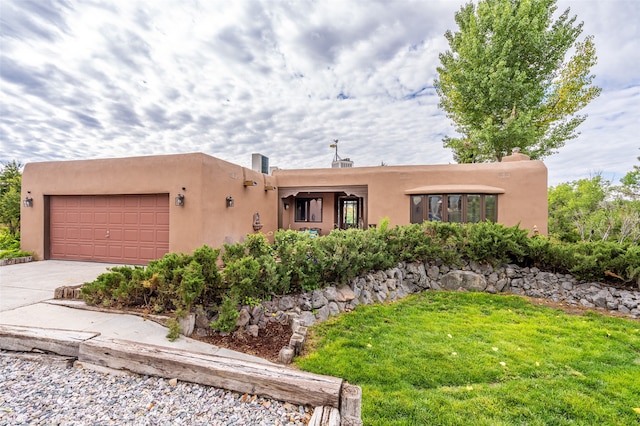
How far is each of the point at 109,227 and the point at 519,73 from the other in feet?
56.5

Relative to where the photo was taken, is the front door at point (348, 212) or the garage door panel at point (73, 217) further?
the front door at point (348, 212)

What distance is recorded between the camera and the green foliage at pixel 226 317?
3.71 metres

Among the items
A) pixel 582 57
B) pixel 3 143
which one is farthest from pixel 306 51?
pixel 582 57

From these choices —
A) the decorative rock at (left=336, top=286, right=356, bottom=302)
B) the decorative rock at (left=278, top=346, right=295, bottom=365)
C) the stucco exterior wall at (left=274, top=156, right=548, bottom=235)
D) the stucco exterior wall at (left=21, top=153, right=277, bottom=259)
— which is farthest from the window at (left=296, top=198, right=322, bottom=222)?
the decorative rock at (left=278, top=346, right=295, bottom=365)

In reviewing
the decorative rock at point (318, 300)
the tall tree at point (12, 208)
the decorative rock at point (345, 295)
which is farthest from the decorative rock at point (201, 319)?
the tall tree at point (12, 208)

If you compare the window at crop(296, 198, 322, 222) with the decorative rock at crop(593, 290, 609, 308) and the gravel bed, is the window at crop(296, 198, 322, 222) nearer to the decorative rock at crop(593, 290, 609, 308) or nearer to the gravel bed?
the decorative rock at crop(593, 290, 609, 308)

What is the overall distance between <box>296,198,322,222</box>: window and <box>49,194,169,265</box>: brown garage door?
695cm

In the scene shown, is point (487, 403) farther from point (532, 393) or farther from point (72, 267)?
point (72, 267)

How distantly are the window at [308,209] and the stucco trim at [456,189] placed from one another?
4.88 meters

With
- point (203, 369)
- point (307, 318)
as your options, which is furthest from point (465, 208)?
point (203, 369)

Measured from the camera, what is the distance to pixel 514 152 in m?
10.4

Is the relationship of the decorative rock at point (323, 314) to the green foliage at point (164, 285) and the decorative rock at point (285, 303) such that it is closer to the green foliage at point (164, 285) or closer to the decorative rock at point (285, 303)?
the decorative rock at point (285, 303)

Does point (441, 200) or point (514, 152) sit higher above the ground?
point (514, 152)

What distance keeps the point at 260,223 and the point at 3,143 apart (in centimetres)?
1029
